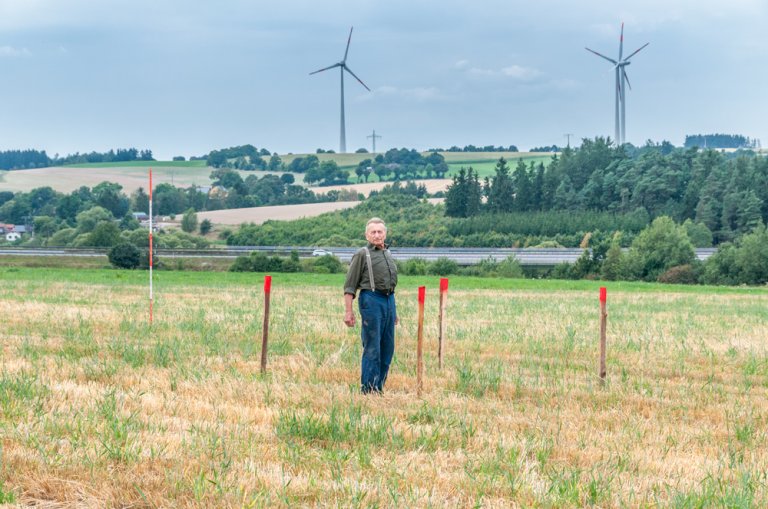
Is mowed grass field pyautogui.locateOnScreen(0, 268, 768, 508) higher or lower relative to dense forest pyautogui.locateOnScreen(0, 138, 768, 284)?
lower

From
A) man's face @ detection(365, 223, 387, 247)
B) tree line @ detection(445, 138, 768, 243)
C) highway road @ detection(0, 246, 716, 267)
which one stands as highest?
tree line @ detection(445, 138, 768, 243)

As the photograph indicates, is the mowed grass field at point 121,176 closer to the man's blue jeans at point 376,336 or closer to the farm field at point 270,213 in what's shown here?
the farm field at point 270,213

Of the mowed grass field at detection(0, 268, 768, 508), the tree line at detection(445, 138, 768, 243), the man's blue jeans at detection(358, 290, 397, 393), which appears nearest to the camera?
the mowed grass field at detection(0, 268, 768, 508)

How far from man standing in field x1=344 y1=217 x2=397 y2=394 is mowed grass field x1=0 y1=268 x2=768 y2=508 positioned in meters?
0.36

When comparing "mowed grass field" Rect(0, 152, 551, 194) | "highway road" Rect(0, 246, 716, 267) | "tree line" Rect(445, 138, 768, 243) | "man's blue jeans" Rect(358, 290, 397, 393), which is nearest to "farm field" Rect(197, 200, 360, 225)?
"tree line" Rect(445, 138, 768, 243)

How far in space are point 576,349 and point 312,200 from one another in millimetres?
137177

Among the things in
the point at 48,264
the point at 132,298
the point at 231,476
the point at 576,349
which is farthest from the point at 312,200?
the point at 231,476

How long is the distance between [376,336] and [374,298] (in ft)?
1.46

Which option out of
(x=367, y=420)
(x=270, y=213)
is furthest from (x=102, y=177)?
(x=367, y=420)

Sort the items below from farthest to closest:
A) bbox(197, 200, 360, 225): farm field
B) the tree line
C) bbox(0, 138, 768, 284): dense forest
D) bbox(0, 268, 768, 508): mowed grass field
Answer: bbox(197, 200, 360, 225): farm field, the tree line, bbox(0, 138, 768, 284): dense forest, bbox(0, 268, 768, 508): mowed grass field

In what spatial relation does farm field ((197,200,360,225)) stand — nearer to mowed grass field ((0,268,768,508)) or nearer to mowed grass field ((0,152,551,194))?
mowed grass field ((0,152,551,194))

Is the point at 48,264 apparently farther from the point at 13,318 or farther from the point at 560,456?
the point at 560,456

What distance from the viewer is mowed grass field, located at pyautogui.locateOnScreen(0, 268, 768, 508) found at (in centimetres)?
739

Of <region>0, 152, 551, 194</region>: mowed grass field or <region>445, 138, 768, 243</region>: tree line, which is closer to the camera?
<region>445, 138, 768, 243</region>: tree line
